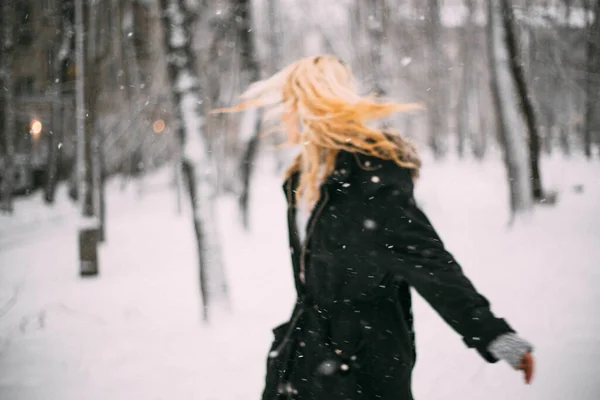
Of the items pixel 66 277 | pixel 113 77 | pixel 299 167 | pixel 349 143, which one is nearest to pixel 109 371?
pixel 299 167

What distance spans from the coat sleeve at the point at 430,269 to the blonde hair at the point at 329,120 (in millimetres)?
220

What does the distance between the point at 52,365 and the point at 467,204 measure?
42.3ft

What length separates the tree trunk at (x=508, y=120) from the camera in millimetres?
9039

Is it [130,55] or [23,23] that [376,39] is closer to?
[130,55]

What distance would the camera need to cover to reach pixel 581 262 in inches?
273

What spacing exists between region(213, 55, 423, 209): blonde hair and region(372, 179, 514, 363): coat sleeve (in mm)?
220

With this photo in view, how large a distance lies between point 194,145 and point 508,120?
22.9ft

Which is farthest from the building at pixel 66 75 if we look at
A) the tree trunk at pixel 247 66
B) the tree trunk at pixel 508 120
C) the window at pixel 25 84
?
the tree trunk at pixel 508 120

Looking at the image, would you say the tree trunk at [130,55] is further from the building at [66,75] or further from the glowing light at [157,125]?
the glowing light at [157,125]

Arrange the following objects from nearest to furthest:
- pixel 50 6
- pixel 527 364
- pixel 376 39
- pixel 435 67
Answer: pixel 527 364, pixel 376 39, pixel 50 6, pixel 435 67

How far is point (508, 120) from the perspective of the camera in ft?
29.8

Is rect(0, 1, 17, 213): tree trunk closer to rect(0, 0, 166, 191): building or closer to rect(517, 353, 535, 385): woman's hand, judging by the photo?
rect(0, 0, 166, 191): building

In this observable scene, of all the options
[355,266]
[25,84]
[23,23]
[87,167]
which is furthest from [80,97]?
[25,84]

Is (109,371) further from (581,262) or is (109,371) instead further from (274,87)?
(581,262)
